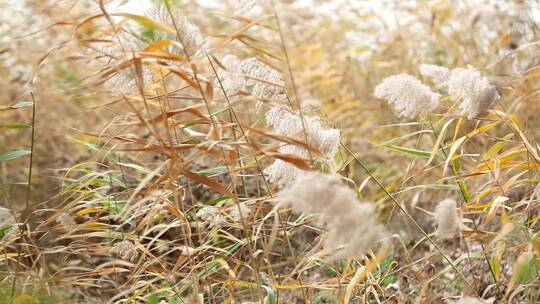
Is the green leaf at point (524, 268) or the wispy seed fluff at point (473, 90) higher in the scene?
the wispy seed fluff at point (473, 90)

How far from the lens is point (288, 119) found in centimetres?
132

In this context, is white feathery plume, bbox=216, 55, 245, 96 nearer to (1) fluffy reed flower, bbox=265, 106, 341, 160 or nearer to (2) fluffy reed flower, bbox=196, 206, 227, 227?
(1) fluffy reed flower, bbox=265, 106, 341, 160

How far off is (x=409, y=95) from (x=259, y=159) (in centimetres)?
35

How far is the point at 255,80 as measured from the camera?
4.35 ft

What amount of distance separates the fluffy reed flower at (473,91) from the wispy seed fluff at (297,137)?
10.3 inches

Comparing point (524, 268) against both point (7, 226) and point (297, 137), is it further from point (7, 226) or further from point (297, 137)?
point (7, 226)

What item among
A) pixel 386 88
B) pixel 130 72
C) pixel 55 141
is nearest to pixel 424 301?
pixel 386 88

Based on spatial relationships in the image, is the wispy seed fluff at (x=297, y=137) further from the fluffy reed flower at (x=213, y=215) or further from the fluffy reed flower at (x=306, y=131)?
the fluffy reed flower at (x=213, y=215)

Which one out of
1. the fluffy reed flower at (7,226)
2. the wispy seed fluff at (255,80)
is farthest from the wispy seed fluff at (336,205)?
the fluffy reed flower at (7,226)

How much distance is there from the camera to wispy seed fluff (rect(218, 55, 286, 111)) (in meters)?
1.34

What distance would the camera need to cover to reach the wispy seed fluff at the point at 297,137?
4.14ft

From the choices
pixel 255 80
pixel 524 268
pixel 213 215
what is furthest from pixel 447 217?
pixel 213 215

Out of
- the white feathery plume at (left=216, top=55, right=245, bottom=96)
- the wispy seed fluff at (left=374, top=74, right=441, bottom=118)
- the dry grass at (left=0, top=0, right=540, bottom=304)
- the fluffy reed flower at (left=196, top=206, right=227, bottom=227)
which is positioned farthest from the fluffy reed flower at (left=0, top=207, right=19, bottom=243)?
the wispy seed fluff at (left=374, top=74, right=441, bottom=118)

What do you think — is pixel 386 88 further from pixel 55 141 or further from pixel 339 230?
pixel 55 141
